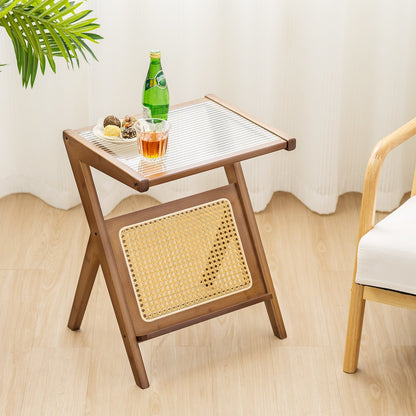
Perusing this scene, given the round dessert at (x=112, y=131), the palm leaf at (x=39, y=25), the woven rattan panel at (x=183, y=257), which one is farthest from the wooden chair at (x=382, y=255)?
the palm leaf at (x=39, y=25)

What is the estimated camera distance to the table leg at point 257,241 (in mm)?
2162

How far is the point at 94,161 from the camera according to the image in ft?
6.39

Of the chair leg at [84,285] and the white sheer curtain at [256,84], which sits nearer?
the chair leg at [84,285]

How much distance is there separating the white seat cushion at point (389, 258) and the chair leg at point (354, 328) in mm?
71

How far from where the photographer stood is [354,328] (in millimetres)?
2084

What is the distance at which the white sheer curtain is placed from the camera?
9.03 feet

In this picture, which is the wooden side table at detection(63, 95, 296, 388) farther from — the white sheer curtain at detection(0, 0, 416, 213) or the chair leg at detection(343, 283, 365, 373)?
the white sheer curtain at detection(0, 0, 416, 213)

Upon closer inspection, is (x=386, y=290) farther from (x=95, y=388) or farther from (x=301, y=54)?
(x=301, y=54)

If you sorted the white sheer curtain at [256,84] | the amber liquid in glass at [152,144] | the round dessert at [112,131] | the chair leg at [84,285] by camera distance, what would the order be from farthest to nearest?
1. the white sheer curtain at [256,84]
2. the chair leg at [84,285]
3. the round dessert at [112,131]
4. the amber liquid in glass at [152,144]

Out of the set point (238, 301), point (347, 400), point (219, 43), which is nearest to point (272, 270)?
point (238, 301)

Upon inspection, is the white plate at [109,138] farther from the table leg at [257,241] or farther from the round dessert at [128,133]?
the table leg at [257,241]

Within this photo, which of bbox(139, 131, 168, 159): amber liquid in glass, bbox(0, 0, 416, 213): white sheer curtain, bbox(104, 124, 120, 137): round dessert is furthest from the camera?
bbox(0, 0, 416, 213): white sheer curtain

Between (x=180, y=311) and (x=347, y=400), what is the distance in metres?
0.50

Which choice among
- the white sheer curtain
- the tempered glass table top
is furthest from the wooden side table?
the white sheer curtain
